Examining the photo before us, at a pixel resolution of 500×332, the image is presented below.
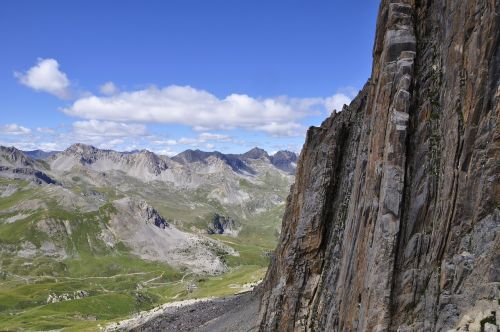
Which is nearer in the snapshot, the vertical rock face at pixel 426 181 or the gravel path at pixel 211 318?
the vertical rock face at pixel 426 181

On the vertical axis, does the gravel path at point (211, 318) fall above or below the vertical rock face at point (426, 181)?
below

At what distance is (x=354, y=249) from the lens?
34688 mm

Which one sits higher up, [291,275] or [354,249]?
[354,249]

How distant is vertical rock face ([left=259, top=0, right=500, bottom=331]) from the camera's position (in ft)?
80.0

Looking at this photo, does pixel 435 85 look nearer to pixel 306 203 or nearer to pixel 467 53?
pixel 467 53

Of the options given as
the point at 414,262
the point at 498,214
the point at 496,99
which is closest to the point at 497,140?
the point at 496,99

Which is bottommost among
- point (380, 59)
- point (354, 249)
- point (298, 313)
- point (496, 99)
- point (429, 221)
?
point (298, 313)

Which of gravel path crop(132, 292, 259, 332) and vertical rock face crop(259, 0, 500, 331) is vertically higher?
vertical rock face crop(259, 0, 500, 331)

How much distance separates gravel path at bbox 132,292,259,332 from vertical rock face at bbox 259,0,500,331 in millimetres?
35043

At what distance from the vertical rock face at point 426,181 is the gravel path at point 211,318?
35043 millimetres

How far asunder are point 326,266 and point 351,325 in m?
12.7

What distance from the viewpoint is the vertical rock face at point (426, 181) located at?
2438cm

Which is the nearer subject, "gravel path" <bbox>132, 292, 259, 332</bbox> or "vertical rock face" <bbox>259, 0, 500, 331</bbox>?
"vertical rock face" <bbox>259, 0, 500, 331</bbox>

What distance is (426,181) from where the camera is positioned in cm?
2855
